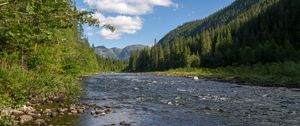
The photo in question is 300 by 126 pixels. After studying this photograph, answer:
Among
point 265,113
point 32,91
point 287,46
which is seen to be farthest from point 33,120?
point 287,46

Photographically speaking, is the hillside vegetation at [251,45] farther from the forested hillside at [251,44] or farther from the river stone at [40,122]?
the river stone at [40,122]

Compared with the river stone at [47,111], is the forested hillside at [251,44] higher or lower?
higher

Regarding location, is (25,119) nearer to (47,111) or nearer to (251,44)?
(47,111)

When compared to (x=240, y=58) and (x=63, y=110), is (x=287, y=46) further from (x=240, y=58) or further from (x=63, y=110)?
(x=63, y=110)

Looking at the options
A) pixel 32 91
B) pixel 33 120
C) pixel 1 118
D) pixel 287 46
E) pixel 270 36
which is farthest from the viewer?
pixel 270 36

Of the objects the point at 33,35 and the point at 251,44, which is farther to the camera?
the point at 251,44

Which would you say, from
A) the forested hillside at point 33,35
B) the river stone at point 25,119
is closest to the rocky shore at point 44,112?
the river stone at point 25,119

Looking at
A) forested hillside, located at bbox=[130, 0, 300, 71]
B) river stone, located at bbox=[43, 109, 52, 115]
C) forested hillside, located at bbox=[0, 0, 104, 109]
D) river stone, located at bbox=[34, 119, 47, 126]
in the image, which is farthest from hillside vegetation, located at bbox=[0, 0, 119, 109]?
forested hillside, located at bbox=[130, 0, 300, 71]

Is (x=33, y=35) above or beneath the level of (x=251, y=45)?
beneath

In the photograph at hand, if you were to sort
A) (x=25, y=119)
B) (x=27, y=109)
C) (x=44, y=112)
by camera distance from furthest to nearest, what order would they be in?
(x=27, y=109), (x=44, y=112), (x=25, y=119)

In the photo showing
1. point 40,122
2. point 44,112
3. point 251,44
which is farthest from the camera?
point 251,44

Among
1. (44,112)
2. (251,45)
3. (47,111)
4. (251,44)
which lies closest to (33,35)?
(44,112)

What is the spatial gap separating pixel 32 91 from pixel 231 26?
460ft

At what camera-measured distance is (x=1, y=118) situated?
47.6 feet
